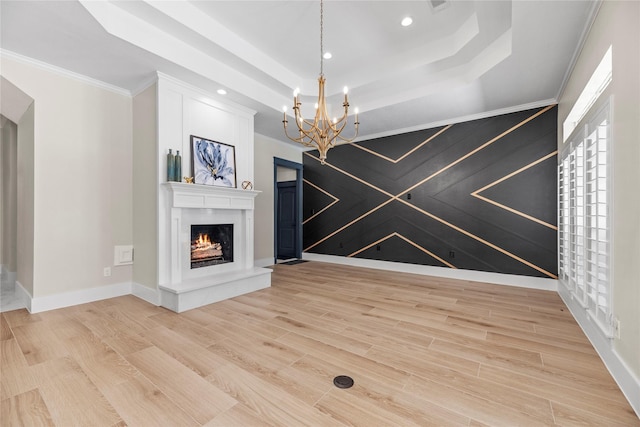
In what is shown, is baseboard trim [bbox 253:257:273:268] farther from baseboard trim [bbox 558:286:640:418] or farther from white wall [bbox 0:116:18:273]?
baseboard trim [bbox 558:286:640:418]

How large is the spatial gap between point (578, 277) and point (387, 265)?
3115 millimetres

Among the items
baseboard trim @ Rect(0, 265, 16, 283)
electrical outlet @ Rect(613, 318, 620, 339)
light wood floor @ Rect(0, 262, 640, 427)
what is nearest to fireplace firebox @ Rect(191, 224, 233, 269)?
light wood floor @ Rect(0, 262, 640, 427)

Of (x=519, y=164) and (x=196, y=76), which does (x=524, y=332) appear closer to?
(x=519, y=164)

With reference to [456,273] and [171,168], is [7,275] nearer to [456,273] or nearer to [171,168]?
[171,168]

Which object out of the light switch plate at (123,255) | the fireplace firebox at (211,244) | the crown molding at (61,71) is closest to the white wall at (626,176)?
the fireplace firebox at (211,244)

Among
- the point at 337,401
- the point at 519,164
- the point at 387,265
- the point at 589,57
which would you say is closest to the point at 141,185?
the point at 337,401

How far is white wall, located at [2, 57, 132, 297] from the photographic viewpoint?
3107 mm

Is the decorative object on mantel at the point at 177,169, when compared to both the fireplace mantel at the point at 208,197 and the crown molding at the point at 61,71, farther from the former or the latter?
the crown molding at the point at 61,71

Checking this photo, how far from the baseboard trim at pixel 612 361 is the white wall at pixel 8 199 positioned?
6.92m

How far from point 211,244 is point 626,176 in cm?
423

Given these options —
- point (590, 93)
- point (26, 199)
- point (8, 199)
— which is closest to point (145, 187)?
point (26, 199)

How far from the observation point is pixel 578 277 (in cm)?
288

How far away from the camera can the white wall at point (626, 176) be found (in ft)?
5.24

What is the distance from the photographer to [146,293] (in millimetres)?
3525
